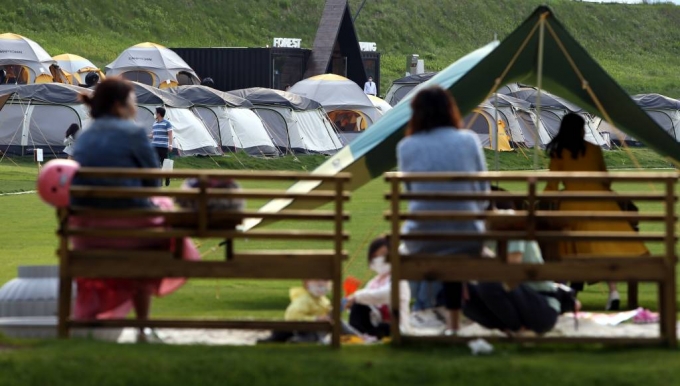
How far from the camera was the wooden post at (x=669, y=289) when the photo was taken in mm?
7680

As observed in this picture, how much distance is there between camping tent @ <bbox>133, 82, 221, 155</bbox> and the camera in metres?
36.3

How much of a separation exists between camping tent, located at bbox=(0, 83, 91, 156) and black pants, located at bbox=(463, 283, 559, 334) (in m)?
27.6

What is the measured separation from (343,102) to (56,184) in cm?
3910

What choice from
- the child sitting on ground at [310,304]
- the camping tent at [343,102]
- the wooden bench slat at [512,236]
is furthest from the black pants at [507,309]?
the camping tent at [343,102]

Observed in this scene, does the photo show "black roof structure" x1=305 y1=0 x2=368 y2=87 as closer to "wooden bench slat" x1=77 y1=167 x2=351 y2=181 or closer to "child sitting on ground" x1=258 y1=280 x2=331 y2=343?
"child sitting on ground" x1=258 y1=280 x2=331 y2=343

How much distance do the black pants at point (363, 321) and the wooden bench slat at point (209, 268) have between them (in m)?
1.20

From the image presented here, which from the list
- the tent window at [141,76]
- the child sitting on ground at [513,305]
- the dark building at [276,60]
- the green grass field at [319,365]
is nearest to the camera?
the green grass field at [319,365]

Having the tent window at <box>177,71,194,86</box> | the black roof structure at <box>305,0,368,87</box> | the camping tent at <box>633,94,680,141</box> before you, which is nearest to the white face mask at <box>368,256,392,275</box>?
the tent window at <box>177,71,194,86</box>

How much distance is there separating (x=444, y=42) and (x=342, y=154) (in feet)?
259

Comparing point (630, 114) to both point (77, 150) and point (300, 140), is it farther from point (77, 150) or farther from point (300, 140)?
point (300, 140)

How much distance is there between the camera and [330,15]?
56656mm

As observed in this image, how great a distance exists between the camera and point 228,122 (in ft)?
129

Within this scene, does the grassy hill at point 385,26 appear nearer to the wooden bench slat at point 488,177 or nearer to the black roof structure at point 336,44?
the black roof structure at point 336,44

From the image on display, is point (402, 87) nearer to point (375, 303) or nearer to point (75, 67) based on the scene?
point (75, 67)
